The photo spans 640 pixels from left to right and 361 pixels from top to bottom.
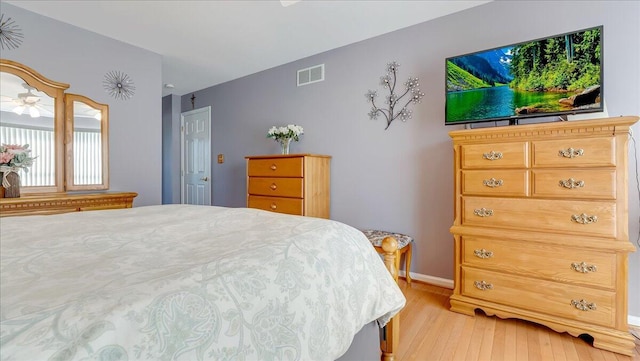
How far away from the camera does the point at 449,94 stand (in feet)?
7.35

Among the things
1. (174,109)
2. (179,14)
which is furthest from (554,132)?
(174,109)

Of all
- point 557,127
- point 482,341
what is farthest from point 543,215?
point 482,341

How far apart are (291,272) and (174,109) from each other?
198 inches

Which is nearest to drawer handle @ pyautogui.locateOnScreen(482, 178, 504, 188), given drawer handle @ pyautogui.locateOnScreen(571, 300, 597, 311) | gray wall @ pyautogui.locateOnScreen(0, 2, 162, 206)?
drawer handle @ pyautogui.locateOnScreen(571, 300, 597, 311)

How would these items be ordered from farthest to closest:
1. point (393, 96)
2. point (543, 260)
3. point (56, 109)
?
point (393, 96), point (56, 109), point (543, 260)

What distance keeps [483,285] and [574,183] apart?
0.84 meters

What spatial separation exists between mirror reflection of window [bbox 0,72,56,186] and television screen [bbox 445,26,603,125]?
3.45 metres

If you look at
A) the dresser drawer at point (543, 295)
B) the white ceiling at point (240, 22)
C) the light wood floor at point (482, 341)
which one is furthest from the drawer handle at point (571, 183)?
the white ceiling at point (240, 22)

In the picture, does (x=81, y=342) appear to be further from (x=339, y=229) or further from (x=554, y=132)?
(x=554, y=132)

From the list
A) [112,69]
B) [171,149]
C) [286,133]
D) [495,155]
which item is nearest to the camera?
[495,155]

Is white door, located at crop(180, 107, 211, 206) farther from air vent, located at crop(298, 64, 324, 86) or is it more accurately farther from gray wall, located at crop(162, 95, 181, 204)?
air vent, located at crop(298, 64, 324, 86)

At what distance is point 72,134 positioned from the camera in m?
2.63

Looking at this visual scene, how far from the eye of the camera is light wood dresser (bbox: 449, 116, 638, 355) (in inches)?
Result: 61.2

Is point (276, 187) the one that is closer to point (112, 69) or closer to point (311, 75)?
point (311, 75)
